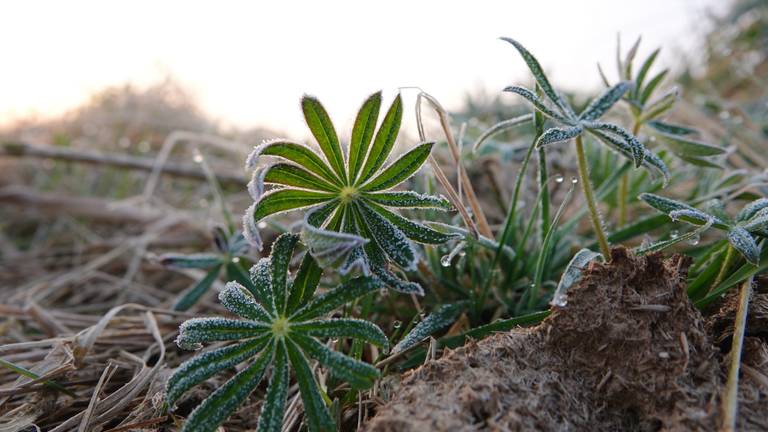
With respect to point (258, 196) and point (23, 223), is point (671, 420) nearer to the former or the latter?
point (258, 196)

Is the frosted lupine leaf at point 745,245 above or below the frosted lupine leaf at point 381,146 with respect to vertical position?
below

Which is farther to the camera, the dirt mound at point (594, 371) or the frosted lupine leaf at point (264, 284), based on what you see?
the frosted lupine leaf at point (264, 284)

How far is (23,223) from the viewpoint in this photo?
3.25 metres

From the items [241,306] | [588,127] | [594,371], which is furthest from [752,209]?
[241,306]

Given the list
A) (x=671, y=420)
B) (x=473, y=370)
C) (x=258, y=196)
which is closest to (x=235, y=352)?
(x=258, y=196)

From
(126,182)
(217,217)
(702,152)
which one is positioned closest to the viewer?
(702,152)

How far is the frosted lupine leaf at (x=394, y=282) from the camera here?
3.25ft

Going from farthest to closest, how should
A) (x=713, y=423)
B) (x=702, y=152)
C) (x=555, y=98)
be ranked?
(x=702, y=152) < (x=555, y=98) < (x=713, y=423)

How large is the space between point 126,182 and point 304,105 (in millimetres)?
2979

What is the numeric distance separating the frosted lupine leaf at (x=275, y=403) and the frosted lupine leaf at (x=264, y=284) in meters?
0.12

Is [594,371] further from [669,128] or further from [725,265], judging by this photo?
[669,128]

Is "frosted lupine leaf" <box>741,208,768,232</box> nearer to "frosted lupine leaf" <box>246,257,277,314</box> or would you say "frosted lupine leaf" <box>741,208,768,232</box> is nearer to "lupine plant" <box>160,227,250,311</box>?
"frosted lupine leaf" <box>246,257,277,314</box>

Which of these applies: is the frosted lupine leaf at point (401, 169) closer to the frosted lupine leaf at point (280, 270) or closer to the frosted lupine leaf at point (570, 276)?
the frosted lupine leaf at point (280, 270)

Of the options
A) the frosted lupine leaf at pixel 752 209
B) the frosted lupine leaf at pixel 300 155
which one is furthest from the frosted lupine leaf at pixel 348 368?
the frosted lupine leaf at pixel 752 209
